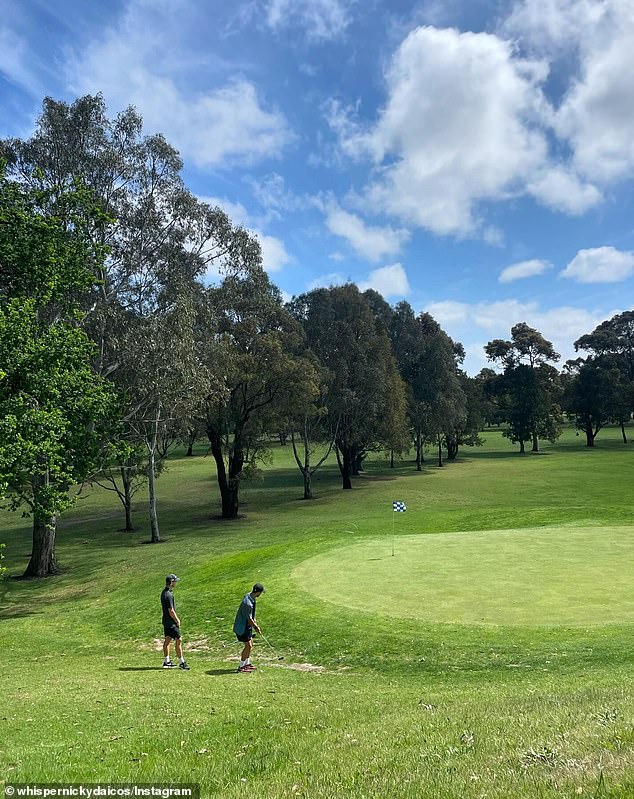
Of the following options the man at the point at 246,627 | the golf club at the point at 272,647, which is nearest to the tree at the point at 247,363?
the golf club at the point at 272,647

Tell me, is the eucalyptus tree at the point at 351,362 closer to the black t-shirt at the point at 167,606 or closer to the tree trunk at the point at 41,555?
the tree trunk at the point at 41,555

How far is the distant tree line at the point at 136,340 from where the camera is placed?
867 inches

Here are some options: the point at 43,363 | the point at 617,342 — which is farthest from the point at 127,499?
the point at 617,342

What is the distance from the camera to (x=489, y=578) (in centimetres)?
1884

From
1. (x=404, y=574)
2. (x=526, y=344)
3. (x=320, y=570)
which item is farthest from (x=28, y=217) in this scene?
(x=526, y=344)

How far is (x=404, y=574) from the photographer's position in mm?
20125

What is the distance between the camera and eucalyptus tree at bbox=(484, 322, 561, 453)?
102m

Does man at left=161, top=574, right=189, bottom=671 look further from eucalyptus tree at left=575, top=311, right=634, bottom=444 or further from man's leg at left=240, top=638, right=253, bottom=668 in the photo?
eucalyptus tree at left=575, top=311, right=634, bottom=444

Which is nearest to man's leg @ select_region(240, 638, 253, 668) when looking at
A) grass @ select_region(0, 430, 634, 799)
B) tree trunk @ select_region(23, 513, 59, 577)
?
grass @ select_region(0, 430, 634, 799)

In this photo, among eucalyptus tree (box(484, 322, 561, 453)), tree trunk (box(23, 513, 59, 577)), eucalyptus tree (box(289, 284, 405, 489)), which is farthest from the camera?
eucalyptus tree (box(484, 322, 561, 453))

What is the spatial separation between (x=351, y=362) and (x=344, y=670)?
48.5 metres

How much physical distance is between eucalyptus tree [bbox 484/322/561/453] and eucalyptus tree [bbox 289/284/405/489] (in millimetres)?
47805

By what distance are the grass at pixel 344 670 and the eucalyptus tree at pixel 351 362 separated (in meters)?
26.0

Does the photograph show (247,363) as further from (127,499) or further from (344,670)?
(344,670)
